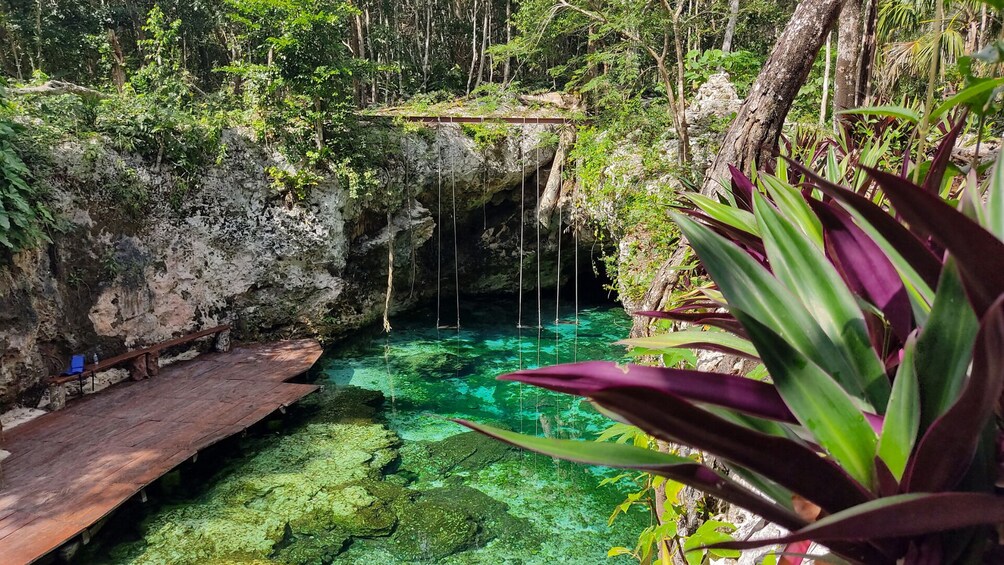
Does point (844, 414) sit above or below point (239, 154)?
below

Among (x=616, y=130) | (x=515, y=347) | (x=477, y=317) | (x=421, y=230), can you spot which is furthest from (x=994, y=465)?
(x=477, y=317)

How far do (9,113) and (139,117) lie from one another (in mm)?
1071

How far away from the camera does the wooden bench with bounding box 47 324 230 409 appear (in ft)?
16.0

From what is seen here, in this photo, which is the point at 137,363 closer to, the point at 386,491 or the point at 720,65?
the point at 386,491

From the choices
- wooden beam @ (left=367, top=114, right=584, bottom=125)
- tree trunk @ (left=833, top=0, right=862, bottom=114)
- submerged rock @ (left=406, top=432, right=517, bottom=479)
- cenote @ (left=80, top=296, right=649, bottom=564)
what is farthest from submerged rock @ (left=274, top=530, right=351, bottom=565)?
wooden beam @ (left=367, top=114, right=584, bottom=125)

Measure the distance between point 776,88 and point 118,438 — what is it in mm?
4983

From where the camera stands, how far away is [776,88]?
2123 mm

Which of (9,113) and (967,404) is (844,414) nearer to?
(967,404)

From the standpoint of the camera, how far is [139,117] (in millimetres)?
5785

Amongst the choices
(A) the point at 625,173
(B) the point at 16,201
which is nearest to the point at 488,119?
(A) the point at 625,173

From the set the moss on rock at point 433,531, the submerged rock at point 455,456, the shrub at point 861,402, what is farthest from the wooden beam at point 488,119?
the shrub at point 861,402

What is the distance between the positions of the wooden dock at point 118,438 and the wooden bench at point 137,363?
13cm

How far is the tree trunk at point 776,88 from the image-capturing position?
80.4 inches

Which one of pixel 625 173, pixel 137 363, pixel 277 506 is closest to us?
pixel 277 506
